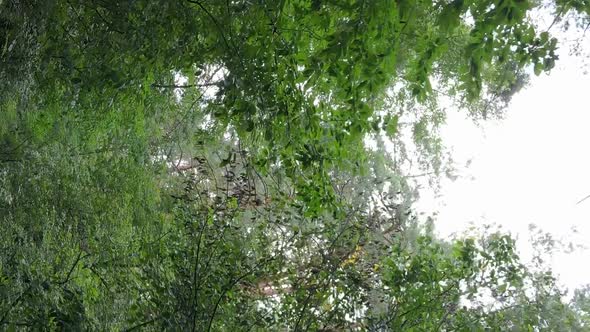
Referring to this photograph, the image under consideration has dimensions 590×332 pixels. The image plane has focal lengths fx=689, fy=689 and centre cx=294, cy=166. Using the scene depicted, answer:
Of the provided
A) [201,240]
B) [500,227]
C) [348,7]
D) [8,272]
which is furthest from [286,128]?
[500,227]

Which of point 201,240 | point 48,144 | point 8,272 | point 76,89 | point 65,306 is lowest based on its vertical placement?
point 65,306

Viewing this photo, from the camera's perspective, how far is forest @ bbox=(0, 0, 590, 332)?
83.5 inches

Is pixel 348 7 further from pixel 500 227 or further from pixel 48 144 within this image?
pixel 500 227

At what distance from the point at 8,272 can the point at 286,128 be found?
1.85m

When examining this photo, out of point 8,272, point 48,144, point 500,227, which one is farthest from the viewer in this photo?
point 500,227

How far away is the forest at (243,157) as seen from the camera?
6.96 ft

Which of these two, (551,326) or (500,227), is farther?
(500,227)

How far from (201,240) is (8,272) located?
0.98 m

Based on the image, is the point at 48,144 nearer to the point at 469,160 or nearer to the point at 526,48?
the point at 526,48

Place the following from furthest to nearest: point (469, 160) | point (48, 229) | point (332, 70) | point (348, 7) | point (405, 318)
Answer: point (469, 160), point (48, 229), point (405, 318), point (332, 70), point (348, 7)

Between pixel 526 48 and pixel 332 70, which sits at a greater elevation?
pixel 526 48

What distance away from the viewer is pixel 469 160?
8.54 metres

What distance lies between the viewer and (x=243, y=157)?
11.7 ft

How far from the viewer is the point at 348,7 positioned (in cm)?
183
